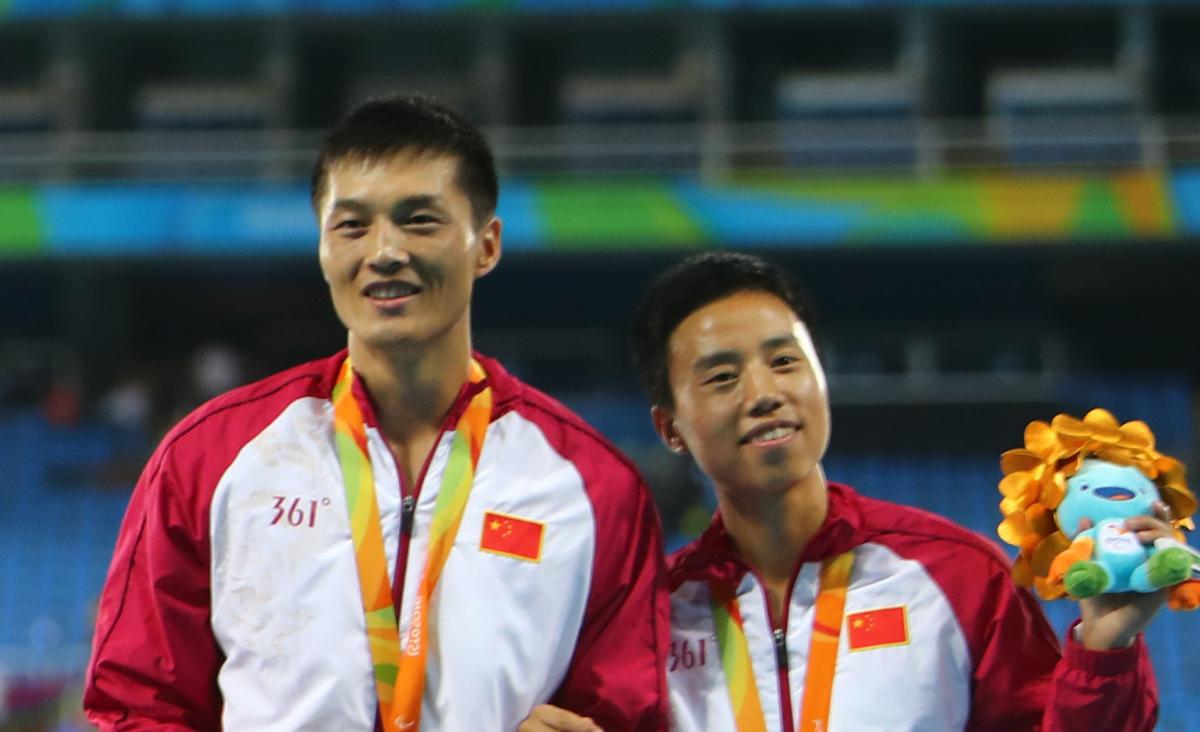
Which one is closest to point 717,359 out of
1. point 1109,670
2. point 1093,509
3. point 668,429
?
point 668,429

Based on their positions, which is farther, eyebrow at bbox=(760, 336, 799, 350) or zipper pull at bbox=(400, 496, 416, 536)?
eyebrow at bbox=(760, 336, 799, 350)

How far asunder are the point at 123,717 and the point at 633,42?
519 inches

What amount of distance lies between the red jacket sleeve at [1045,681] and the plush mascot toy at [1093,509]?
0.13m

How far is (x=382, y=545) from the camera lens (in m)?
2.63

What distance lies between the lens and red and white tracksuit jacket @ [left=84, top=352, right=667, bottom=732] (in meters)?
2.54

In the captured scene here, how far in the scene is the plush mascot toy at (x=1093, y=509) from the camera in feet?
7.98

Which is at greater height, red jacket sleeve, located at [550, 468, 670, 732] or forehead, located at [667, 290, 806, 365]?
forehead, located at [667, 290, 806, 365]

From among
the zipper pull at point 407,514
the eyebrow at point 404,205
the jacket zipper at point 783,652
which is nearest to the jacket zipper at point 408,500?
the zipper pull at point 407,514

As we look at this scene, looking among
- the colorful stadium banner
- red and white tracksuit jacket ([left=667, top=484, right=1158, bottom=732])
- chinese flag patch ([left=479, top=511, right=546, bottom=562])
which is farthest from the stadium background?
chinese flag patch ([left=479, top=511, right=546, bottom=562])

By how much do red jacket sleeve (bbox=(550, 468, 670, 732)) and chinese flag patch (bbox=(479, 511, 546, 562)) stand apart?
11 centimetres

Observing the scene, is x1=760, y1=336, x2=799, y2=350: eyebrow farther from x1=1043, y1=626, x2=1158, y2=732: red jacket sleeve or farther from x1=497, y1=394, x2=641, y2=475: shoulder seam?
x1=1043, y1=626, x2=1158, y2=732: red jacket sleeve

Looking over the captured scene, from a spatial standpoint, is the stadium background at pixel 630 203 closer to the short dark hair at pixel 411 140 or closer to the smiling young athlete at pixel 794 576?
the smiling young athlete at pixel 794 576

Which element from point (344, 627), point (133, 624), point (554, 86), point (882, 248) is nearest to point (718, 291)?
point (344, 627)

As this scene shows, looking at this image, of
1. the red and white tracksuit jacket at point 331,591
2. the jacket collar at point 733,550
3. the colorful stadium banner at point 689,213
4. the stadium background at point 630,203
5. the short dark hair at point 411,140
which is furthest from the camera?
the stadium background at point 630,203
